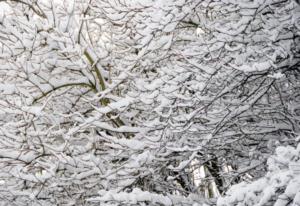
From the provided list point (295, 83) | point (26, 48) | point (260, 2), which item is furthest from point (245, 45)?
point (26, 48)

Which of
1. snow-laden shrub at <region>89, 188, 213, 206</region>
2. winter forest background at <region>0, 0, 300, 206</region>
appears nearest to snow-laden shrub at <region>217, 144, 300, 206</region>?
snow-laden shrub at <region>89, 188, 213, 206</region>

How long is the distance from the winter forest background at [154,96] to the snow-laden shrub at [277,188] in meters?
1.27

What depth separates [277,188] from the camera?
2250mm

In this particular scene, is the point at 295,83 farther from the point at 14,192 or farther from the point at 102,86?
the point at 14,192

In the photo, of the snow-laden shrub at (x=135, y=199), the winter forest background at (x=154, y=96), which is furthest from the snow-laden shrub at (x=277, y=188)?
the winter forest background at (x=154, y=96)

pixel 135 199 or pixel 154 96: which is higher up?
pixel 154 96

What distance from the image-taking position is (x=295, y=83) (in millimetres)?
4918

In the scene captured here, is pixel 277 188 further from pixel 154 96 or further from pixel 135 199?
pixel 154 96

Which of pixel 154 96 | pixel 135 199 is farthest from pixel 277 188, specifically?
pixel 154 96

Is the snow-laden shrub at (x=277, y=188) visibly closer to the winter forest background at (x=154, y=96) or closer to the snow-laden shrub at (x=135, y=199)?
the snow-laden shrub at (x=135, y=199)

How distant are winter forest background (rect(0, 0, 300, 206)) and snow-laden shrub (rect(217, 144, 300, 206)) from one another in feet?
4.16

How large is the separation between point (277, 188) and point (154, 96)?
8.39 feet

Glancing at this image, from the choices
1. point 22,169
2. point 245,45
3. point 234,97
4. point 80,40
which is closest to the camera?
point 245,45

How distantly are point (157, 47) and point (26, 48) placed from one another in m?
1.74
